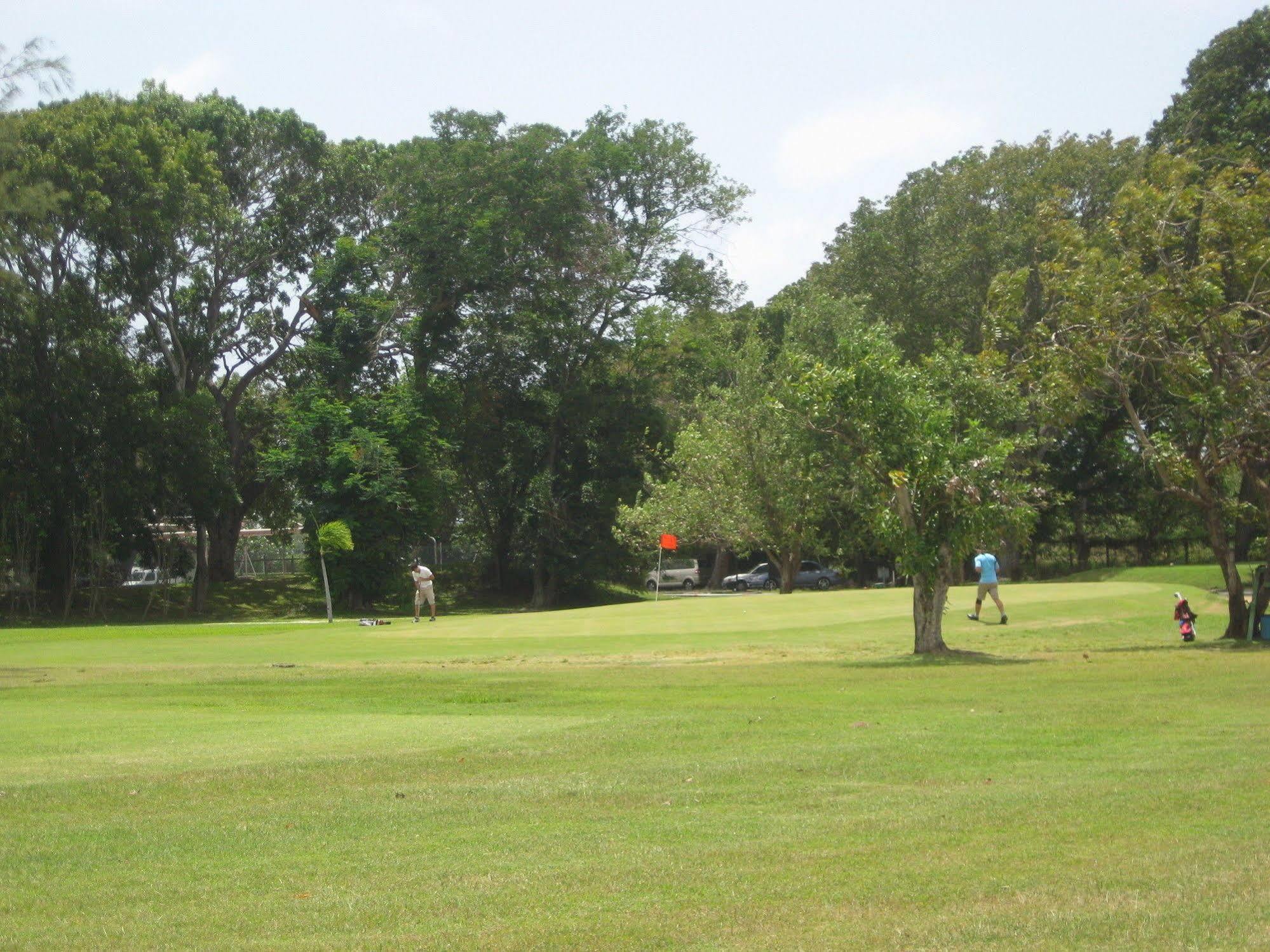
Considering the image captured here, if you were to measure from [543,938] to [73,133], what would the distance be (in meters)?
50.6

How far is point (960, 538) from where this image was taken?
23547mm

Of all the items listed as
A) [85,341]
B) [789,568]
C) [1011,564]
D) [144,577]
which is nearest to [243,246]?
[85,341]

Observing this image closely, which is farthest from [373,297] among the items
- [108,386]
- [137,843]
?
[137,843]

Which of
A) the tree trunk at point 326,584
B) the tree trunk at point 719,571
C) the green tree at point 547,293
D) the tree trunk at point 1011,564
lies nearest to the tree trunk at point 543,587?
the green tree at point 547,293

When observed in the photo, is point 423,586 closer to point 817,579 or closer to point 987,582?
point 987,582

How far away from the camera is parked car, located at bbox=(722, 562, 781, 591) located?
225 ft

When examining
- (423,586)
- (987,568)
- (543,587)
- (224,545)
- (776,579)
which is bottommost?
(543,587)

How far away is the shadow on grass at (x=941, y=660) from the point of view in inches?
909

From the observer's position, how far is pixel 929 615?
81.6 feet

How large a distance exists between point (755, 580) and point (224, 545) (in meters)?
27.3

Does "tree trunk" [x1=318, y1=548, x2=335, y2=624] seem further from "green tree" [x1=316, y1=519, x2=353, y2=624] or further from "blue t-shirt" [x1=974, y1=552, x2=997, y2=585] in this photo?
"blue t-shirt" [x1=974, y1=552, x2=997, y2=585]

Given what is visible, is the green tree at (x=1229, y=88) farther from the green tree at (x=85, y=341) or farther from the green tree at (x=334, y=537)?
the green tree at (x=85, y=341)

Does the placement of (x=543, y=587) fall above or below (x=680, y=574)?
below

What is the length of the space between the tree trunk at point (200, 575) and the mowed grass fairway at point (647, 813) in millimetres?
36845
